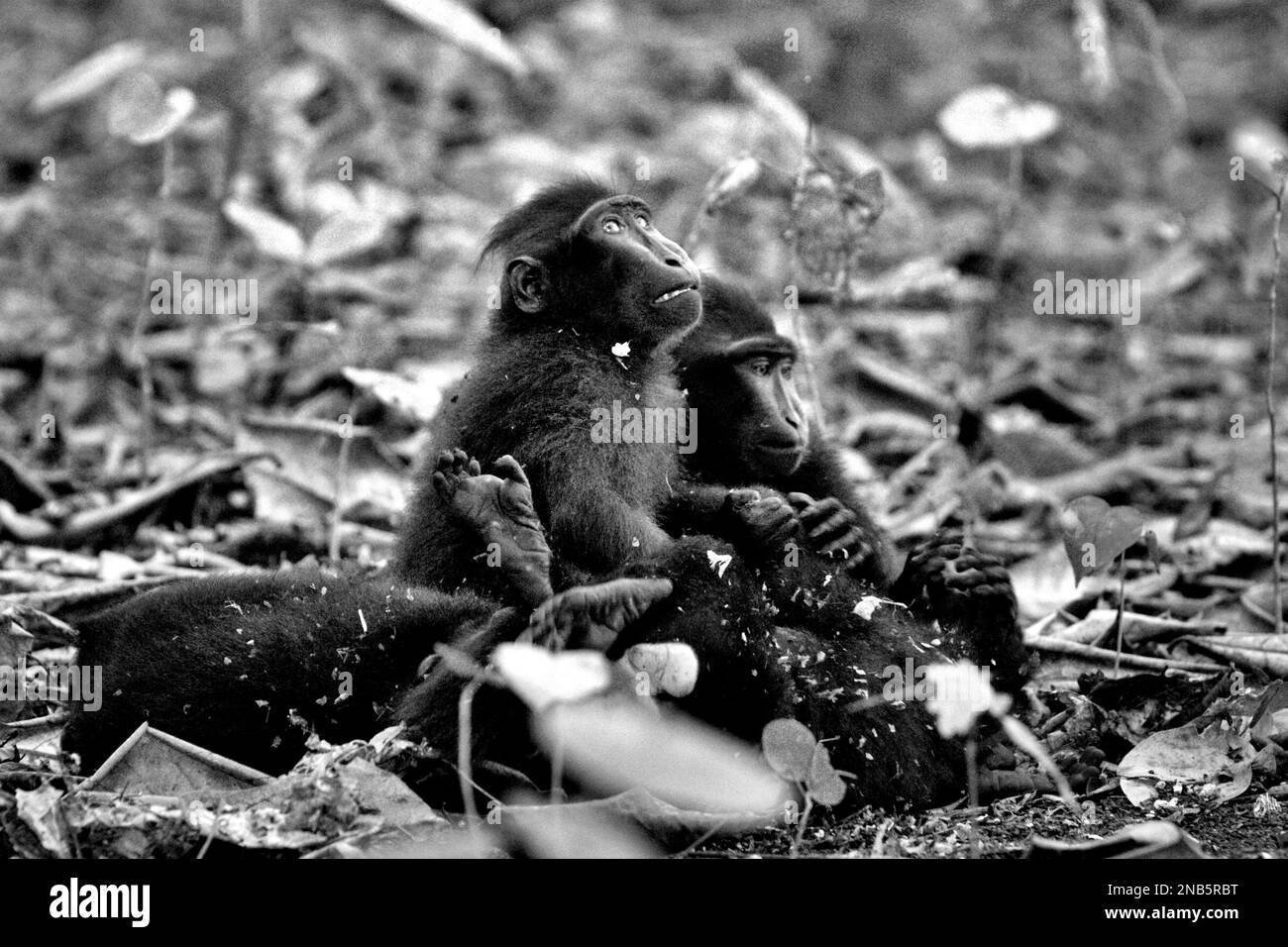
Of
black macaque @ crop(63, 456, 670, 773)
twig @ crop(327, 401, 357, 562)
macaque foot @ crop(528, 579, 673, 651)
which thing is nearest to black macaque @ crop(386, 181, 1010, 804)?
macaque foot @ crop(528, 579, 673, 651)

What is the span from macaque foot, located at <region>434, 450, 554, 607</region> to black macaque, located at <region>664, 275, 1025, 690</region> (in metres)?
0.75

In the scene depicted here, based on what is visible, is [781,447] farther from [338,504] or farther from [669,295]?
[338,504]

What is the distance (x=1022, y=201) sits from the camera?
13.4 meters

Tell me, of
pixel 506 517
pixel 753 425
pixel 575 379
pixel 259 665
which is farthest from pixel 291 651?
pixel 753 425

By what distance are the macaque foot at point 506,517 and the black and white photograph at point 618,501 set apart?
0.01 metres

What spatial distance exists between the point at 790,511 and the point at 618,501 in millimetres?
571

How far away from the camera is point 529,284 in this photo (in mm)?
5766

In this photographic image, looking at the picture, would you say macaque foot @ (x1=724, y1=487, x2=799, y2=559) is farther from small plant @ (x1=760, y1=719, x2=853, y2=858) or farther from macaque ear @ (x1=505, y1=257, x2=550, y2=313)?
macaque ear @ (x1=505, y1=257, x2=550, y2=313)

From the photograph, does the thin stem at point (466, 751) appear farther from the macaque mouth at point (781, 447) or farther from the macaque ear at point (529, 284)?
the macaque mouth at point (781, 447)

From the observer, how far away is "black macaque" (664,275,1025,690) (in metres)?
5.06

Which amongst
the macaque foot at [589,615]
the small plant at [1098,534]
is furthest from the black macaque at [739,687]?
the small plant at [1098,534]
